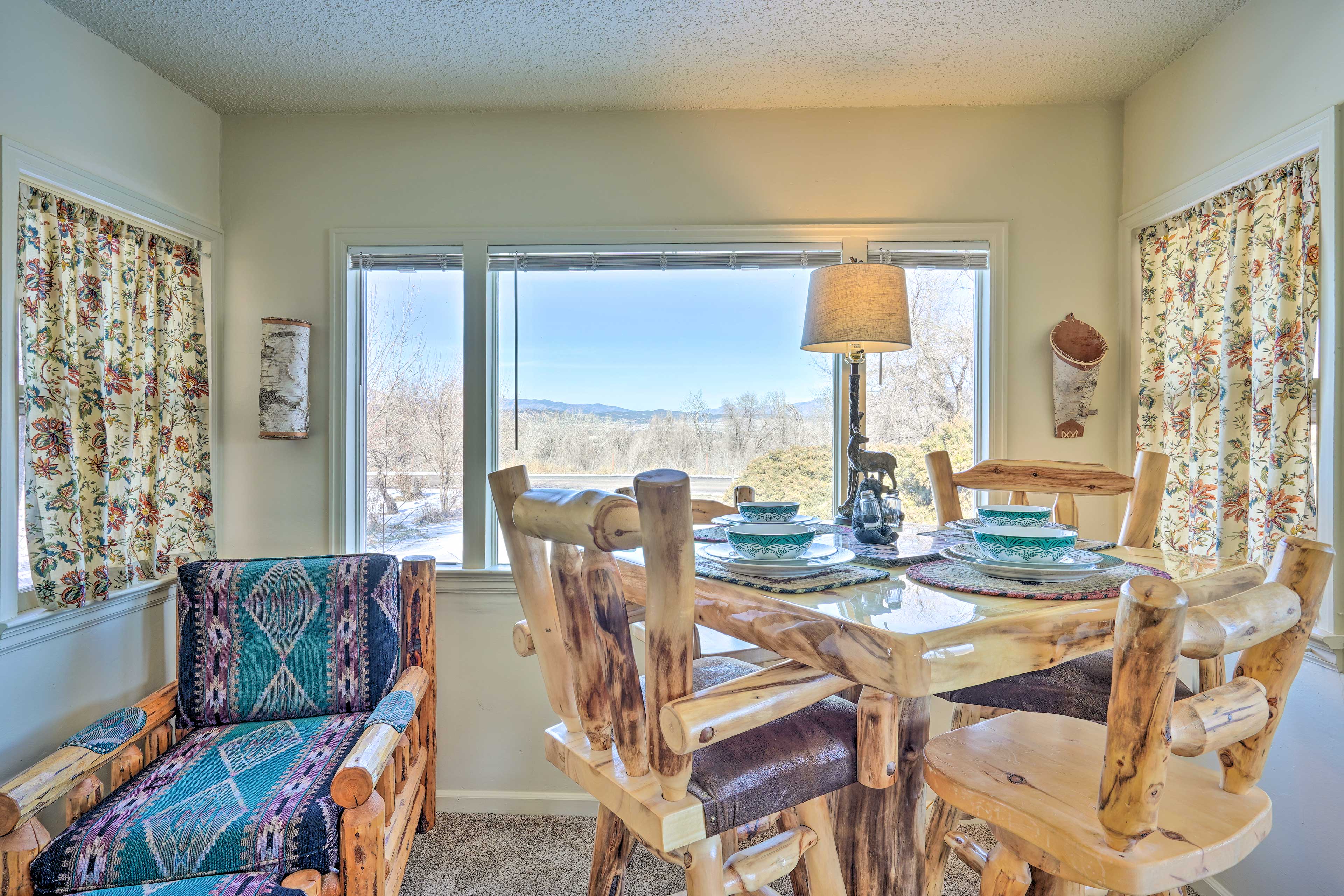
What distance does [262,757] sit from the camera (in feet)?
5.44

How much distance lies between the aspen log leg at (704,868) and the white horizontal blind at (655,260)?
1.95 m

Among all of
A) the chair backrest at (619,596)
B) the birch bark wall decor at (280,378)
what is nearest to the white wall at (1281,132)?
the chair backrest at (619,596)

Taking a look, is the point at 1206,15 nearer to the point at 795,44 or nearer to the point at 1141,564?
the point at 795,44

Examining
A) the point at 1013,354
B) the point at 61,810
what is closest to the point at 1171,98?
the point at 1013,354

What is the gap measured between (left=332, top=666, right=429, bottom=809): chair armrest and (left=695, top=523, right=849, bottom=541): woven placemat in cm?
A: 84

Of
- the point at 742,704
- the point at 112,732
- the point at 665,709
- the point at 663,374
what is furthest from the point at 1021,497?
the point at 112,732

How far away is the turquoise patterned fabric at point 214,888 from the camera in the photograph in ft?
4.22

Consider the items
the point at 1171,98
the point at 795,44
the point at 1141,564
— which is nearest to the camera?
the point at 1141,564

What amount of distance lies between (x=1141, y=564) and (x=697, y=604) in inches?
34.9

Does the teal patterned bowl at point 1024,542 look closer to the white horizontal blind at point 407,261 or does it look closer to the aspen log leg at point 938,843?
the aspen log leg at point 938,843

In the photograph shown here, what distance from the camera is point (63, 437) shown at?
1909 mm

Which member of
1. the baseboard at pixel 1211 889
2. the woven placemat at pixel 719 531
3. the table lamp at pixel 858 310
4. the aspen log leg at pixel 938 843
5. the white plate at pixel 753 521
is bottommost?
the baseboard at pixel 1211 889

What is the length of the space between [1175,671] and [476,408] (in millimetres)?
2217

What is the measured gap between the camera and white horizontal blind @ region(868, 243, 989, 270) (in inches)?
96.3
